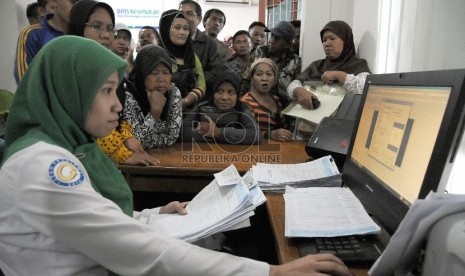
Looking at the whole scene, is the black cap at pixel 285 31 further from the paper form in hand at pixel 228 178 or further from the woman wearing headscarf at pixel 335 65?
the paper form in hand at pixel 228 178

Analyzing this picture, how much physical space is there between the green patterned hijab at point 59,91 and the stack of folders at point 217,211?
35 cm

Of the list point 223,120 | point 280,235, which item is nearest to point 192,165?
point 223,120

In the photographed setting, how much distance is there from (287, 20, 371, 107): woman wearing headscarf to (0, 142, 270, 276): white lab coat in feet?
4.67

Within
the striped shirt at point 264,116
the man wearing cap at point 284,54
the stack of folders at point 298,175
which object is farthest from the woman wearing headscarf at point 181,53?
the stack of folders at point 298,175

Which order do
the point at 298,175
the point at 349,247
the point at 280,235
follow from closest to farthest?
the point at 349,247 → the point at 280,235 → the point at 298,175

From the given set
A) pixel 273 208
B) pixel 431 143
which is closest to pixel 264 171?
pixel 273 208

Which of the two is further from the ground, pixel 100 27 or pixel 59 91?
pixel 100 27

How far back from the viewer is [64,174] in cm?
66

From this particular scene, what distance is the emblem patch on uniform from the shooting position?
0.65m

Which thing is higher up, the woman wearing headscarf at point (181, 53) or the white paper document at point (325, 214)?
the woman wearing headscarf at point (181, 53)

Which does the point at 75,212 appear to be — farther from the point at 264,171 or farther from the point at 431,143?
the point at 264,171

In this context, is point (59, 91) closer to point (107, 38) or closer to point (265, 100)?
point (107, 38)

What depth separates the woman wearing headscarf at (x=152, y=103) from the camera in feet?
5.75

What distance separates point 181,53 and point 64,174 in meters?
1.86
